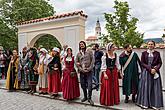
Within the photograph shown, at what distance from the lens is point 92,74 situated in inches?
296

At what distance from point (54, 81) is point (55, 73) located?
0.25 meters

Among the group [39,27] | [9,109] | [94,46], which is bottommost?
[9,109]

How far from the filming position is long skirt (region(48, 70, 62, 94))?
783cm

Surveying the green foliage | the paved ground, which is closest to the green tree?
the green foliage

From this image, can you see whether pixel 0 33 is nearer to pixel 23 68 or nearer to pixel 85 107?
pixel 23 68

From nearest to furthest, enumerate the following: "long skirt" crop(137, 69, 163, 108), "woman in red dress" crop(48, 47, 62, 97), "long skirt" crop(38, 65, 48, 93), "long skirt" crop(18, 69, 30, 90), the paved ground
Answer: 1. "long skirt" crop(137, 69, 163, 108)
2. the paved ground
3. "woman in red dress" crop(48, 47, 62, 97)
4. "long skirt" crop(38, 65, 48, 93)
5. "long skirt" crop(18, 69, 30, 90)

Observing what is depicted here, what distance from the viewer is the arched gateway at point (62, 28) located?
A: 10133mm

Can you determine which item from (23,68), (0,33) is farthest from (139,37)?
(23,68)

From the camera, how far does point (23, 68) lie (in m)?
8.99

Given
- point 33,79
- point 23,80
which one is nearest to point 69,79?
point 33,79

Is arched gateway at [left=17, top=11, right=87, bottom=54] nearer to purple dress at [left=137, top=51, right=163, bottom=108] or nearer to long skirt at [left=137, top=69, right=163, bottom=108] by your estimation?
purple dress at [left=137, top=51, right=163, bottom=108]

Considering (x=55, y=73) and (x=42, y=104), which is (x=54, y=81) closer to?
(x=55, y=73)

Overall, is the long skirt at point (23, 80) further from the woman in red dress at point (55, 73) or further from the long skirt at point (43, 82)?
the woman in red dress at point (55, 73)

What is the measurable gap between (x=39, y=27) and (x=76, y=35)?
217cm
